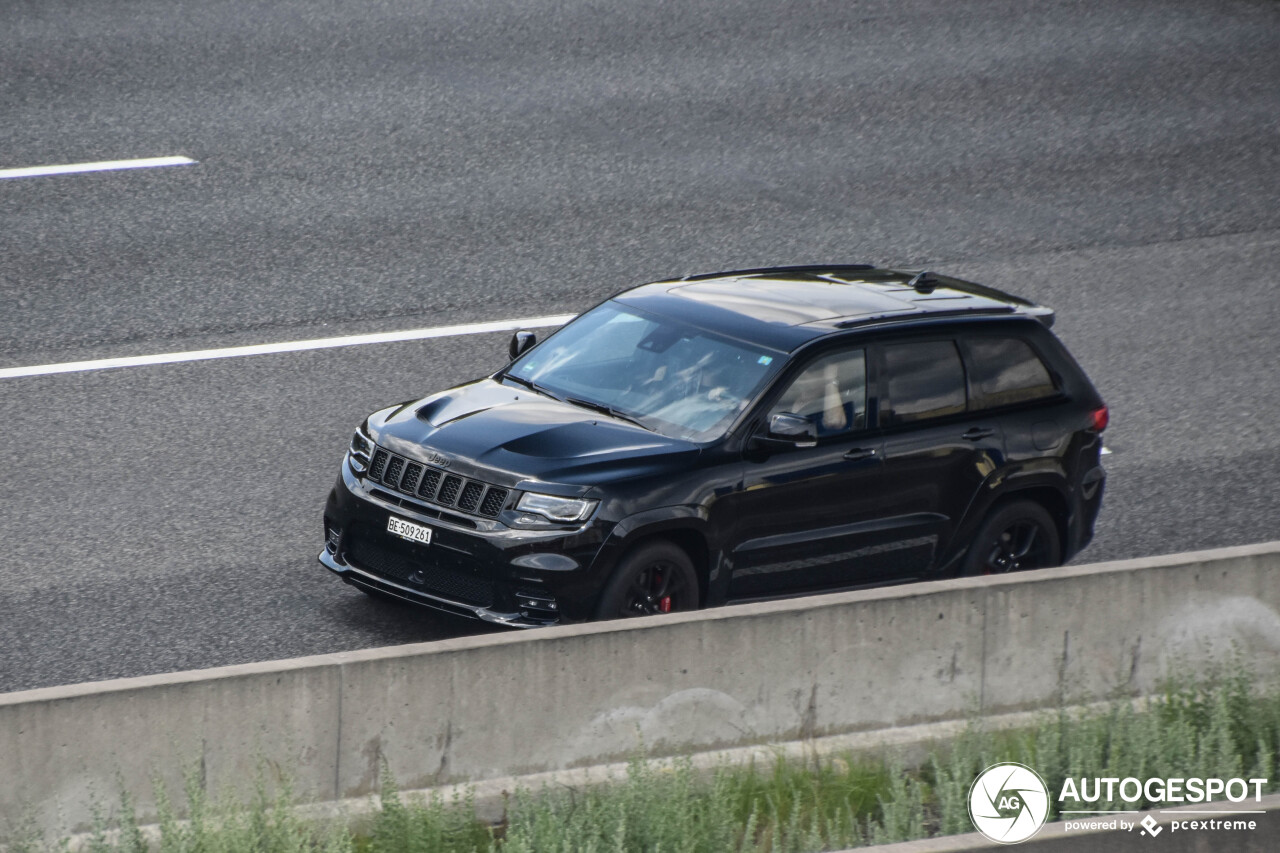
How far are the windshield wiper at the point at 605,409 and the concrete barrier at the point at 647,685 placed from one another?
1.56m

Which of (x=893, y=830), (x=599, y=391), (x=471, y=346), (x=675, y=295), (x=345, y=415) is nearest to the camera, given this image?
(x=893, y=830)

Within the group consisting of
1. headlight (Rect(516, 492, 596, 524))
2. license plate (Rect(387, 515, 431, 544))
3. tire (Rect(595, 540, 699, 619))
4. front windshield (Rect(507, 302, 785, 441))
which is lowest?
tire (Rect(595, 540, 699, 619))

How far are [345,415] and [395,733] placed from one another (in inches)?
206

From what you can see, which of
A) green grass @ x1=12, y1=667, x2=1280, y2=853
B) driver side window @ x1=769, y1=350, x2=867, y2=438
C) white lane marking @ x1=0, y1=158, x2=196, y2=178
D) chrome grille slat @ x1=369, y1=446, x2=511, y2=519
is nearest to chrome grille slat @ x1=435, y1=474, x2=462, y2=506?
chrome grille slat @ x1=369, y1=446, x2=511, y2=519

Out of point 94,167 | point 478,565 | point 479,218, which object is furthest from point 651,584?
point 94,167

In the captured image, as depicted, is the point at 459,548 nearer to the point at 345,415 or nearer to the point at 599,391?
the point at 599,391

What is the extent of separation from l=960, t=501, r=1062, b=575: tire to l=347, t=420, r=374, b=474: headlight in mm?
3218

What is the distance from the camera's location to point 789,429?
8.75 metres

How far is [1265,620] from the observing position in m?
8.54

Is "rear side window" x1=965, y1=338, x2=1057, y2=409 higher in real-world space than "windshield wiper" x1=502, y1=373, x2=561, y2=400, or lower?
higher

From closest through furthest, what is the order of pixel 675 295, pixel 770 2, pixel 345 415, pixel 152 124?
pixel 675 295 < pixel 345 415 < pixel 152 124 < pixel 770 2

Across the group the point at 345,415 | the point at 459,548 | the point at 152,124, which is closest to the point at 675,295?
the point at 459,548

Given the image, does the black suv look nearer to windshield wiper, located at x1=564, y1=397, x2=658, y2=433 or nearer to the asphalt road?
windshield wiper, located at x1=564, y1=397, x2=658, y2=433

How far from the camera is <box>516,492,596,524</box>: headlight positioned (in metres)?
8.33
